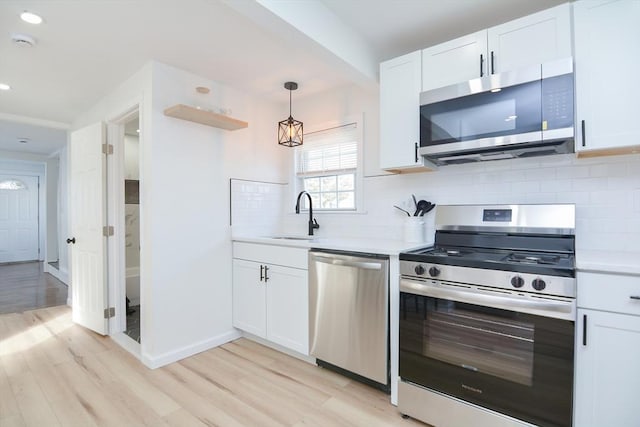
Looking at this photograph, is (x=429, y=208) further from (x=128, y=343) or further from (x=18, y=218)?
(x=18, y=218)

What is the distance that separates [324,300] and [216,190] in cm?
145

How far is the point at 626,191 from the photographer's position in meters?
1.84

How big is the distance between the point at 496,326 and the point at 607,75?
4.68ft

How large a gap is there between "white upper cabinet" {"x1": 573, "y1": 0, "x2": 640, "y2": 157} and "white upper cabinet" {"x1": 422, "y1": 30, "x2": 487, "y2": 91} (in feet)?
1.53

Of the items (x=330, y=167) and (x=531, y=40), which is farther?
(x=330, y=167)

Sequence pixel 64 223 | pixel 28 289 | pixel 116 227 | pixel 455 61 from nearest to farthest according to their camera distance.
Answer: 1. pixel 455 61
2. pixel 116 227
3. pixel 28 289
4. pixel 64 223

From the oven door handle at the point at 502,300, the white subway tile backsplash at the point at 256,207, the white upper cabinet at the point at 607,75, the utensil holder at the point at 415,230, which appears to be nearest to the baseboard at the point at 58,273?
the white subway tile backsplash at the point at 256,207

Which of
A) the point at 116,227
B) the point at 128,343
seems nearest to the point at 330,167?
the point at 116,227

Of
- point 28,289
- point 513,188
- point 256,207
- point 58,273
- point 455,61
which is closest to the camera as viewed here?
point 455,61

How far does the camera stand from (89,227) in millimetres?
3332

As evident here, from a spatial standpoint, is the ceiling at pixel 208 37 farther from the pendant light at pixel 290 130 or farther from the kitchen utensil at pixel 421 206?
the kitchen utensil at pixel 421 206

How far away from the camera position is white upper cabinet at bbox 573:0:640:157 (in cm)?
160

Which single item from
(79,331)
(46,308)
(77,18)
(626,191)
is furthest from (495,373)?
(46,308)

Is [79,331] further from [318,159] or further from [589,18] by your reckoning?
[589,18]
